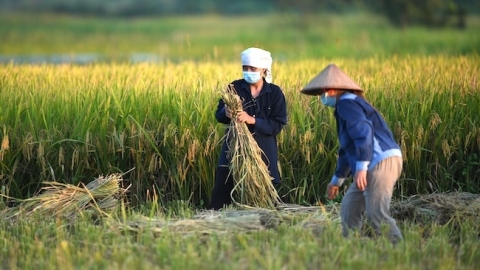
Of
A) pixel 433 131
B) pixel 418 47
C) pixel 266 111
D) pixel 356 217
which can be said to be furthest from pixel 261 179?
pixel 418 47

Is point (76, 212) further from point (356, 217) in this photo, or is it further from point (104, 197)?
point (356, 217)

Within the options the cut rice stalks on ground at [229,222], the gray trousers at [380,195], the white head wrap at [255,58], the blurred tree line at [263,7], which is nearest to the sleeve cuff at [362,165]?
the gray trousers at [380,195]

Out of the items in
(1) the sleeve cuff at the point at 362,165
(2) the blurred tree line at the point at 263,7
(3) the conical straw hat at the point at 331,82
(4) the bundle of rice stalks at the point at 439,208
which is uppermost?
(2) the blurred tree line at the point at 263,7

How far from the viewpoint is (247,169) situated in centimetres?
612

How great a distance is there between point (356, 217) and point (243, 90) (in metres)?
1.30

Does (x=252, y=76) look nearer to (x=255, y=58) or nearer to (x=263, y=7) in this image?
(x=255, y=58)

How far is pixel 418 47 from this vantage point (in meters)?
20.3

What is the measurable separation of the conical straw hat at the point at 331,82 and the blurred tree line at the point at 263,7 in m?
27.1

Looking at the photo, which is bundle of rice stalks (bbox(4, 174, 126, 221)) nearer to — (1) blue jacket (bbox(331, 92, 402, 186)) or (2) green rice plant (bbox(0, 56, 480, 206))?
(2) green rice plant (bbox(0, 56, 480, 206))

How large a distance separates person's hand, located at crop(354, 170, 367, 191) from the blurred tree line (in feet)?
90.2

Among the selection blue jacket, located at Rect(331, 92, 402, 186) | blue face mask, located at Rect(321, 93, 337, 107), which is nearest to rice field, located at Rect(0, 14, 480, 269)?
blue jacket, located at Rect(331, 92, 402, 186)

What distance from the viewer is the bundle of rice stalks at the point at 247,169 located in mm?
6129

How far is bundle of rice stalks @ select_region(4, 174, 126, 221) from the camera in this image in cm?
595

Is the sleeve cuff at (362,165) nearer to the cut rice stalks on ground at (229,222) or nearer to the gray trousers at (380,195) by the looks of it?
the gray trousers at (380,195)
